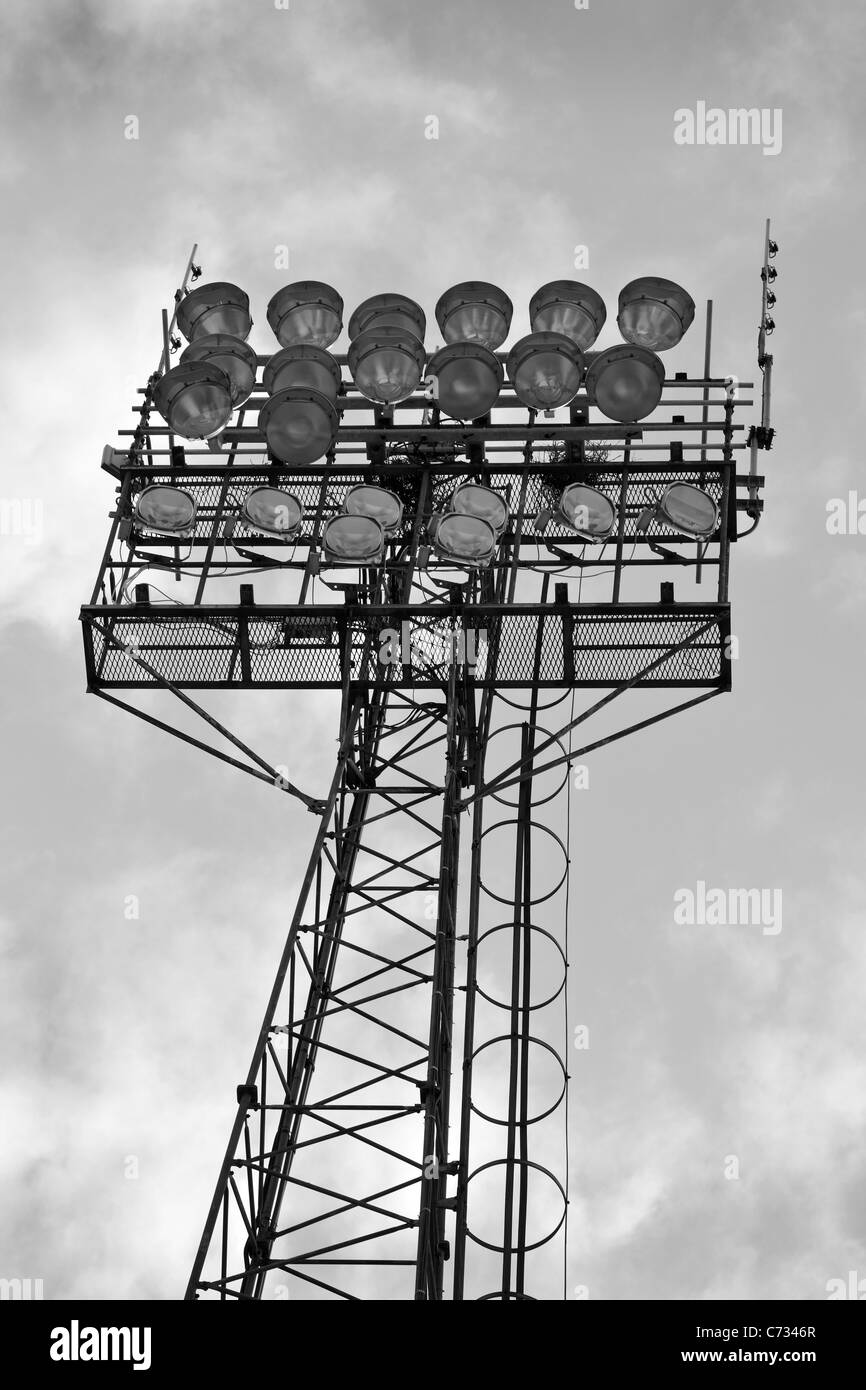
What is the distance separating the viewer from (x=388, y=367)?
75.3ft

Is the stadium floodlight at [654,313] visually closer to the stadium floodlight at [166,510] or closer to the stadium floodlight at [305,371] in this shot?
the stadium floodlight at [305,371]

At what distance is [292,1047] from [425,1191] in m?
2.01

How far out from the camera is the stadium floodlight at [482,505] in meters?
21.9

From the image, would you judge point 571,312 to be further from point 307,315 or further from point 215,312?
point 215,312

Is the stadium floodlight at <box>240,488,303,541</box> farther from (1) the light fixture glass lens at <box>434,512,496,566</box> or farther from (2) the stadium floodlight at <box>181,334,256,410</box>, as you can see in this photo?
(1) the light fixture glass lens at <box>434,512,496,566</box>

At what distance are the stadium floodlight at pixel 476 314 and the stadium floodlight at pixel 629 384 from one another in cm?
174

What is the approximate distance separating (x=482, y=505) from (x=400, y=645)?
65.2 inches

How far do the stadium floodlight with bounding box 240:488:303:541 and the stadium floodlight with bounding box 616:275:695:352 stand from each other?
4297 mm

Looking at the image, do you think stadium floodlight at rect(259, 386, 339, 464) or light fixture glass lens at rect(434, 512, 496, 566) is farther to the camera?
stadium floodlight at rect(259, 386, 339, 464)

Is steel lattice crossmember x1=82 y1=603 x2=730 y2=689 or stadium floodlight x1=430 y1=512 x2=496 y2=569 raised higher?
stadium floodlight x1=430 y1=512 x2=496 y2=569

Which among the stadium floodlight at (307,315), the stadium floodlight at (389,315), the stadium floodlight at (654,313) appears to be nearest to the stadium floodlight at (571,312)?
the stadium floodlight at (654,313)

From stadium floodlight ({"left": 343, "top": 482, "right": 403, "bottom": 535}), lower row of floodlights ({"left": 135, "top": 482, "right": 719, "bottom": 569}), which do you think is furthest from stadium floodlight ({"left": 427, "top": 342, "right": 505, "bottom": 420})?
stadium floodlight ({"left": 343, "top": 482, "right": 403, "bottom": 535})

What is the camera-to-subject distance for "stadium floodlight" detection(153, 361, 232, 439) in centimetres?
2289
